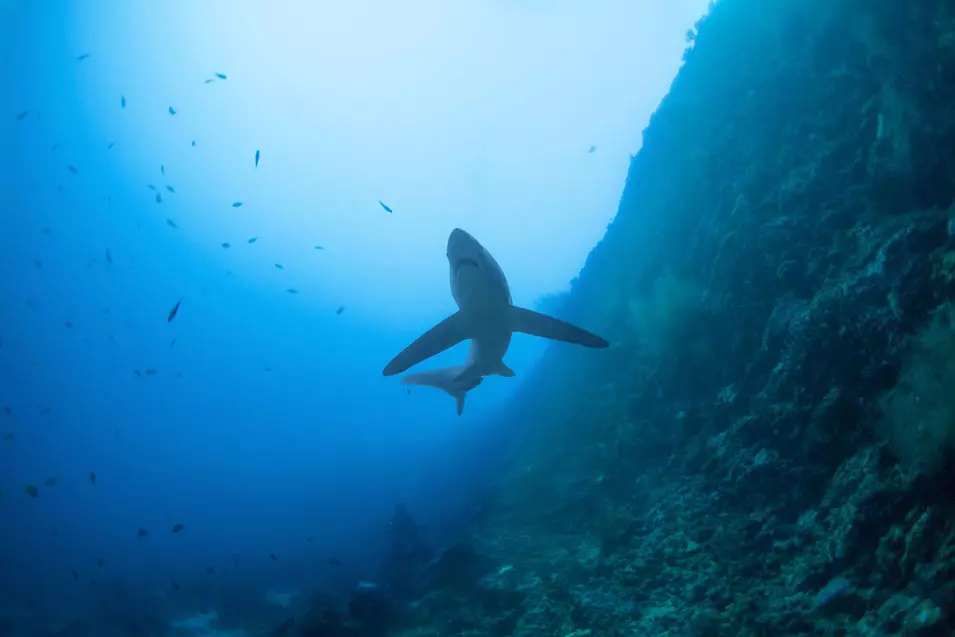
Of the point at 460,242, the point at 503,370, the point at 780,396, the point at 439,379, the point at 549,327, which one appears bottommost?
the point at 780,396

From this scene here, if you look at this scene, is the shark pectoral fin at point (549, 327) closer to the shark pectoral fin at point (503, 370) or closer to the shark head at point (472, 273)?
the shark head at point (472, 273)

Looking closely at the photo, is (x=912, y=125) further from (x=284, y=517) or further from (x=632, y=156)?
(x=284, y=517)

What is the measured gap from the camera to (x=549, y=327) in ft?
24.8

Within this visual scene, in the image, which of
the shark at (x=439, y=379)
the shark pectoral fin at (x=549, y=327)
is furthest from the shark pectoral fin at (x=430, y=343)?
the shark at (x=439, y=379)

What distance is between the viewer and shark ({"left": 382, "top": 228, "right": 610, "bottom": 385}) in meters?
6.57

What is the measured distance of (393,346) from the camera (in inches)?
5148

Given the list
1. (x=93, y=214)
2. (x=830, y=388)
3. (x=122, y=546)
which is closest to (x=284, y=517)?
(x=122, y=546)

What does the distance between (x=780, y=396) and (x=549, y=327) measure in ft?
17.2

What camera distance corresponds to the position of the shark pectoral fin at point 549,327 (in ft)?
23.3

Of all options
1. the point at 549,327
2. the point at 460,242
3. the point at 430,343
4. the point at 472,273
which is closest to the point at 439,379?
the point at 430,343

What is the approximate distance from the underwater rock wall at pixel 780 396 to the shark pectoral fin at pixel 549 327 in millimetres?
4281

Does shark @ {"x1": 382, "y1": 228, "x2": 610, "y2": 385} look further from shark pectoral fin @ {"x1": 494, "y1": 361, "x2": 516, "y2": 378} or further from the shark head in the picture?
shark pectoral fin @ {"x1": 494, "y1": 361, "x2": 516, "y2": 378}

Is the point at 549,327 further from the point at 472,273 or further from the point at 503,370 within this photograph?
the point at 503,370

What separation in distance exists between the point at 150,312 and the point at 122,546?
134 ft
